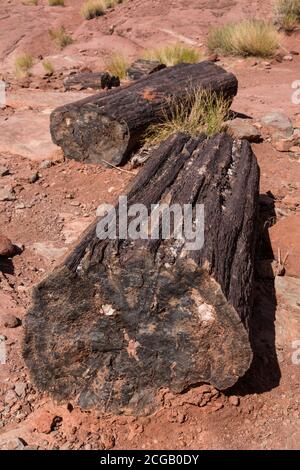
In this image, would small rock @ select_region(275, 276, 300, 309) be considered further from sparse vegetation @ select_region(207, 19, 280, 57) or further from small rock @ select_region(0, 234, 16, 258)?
sparse vegetation @ select_region(207, 19, 280, 57)

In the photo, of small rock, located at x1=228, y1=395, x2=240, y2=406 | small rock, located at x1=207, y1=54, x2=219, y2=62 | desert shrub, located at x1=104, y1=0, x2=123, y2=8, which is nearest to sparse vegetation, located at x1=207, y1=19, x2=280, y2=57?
small rock, located at x1=207, y1=54, x2=219, y2=62

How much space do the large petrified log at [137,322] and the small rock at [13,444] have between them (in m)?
0.32

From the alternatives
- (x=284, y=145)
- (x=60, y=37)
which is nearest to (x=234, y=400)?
(x=284, y=145)

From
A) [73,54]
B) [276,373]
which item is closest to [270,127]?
[276,373]

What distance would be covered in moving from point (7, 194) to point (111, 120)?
47.2 inches

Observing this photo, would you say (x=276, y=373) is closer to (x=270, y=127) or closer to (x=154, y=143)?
(x=154, y=143)

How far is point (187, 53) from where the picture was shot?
9961 millimetres

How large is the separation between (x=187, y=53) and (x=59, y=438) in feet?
27.1

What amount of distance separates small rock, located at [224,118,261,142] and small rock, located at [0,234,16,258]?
278 cm

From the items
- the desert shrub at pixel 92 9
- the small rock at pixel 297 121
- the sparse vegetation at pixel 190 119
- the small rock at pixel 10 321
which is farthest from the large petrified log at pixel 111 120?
the desert shrub at pixel 92 9

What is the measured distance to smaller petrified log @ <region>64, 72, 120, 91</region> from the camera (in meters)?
8.39

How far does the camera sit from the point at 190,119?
228 inches

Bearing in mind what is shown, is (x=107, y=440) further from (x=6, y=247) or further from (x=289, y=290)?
(x=6, y=247)

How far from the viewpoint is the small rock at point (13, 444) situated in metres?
2.80
